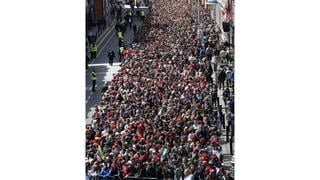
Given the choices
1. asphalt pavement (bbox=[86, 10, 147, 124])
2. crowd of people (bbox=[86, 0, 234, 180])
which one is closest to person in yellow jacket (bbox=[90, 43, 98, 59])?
asphalt pavement (bbox=[86, 10, 147, 124])

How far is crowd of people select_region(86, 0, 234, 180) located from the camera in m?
33.1

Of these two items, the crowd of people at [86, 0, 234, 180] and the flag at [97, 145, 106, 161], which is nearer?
the crowd of people at [86, 0, 234, 180]

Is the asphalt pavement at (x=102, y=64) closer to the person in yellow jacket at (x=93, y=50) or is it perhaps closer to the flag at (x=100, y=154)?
the person in yellow jacket at (x=93, y=50)

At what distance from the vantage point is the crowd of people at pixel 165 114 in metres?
33.1

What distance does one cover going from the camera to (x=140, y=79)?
45.0 metres

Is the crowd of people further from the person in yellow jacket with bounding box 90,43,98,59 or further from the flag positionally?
the person in yellow jacket with bounding box 90,43,98,59

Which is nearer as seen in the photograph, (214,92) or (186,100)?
(186,100)

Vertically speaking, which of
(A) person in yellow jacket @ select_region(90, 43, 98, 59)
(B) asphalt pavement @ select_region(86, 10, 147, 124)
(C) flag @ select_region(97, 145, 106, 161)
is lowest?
(B) asphalt pavement @ select_region(86, 10, 147, 124)

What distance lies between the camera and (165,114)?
3844 cm

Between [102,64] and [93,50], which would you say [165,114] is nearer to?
[102,64]
